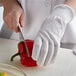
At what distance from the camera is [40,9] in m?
1.14

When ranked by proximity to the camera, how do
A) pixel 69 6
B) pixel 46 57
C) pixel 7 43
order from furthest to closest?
pixel 7 43, pixel 69 6, pixel 46 57

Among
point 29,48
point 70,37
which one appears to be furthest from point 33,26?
point 29,48

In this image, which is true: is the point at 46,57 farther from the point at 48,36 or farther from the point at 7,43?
the point at 7,43

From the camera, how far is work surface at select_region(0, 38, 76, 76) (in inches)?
33.2

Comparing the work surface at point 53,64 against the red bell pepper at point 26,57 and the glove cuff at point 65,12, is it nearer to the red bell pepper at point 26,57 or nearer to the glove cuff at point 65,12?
the red bell pepper at point 26,57

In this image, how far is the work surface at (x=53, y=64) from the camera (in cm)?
84

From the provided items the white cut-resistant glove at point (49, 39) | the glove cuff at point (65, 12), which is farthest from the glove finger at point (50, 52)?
the glove cuff at point (65, 12)

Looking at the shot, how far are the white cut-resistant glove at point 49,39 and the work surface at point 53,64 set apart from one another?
37 mm

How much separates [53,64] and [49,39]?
0.12m

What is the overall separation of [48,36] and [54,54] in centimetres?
7

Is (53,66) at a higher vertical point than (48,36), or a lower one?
lower

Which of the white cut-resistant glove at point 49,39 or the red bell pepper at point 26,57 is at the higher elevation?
the white cut-resistant glove at point 49,39

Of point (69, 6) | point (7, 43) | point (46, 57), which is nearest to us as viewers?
point (46, 57)

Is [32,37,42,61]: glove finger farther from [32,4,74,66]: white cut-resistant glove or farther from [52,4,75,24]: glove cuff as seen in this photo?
[52,4,75,24]: glove cuff
